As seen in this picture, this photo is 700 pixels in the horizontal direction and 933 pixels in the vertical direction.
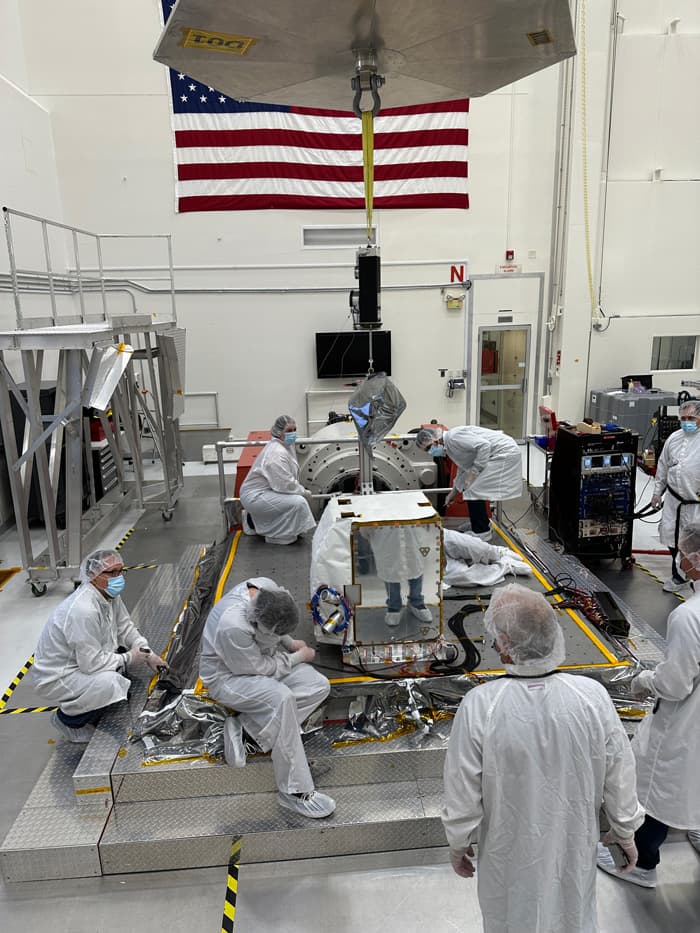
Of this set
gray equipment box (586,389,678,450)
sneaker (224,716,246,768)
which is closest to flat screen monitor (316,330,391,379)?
gray equipment box (586,389,678,450)

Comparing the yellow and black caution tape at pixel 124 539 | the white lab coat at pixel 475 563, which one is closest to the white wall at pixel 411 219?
the yellow and black caution tape at pixel 124 539

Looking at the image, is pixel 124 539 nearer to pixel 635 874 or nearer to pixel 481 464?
pixel 481 464

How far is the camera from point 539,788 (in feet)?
6.71

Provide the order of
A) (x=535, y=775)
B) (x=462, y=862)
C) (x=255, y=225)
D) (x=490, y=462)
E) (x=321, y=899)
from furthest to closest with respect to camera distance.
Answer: (x=255, y=225) → (x=490, y=462) → (x=321, y=899) → (x=462, y=862) → (x=535, y=775)

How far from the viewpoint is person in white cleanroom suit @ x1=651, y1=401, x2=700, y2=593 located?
5.78 meters

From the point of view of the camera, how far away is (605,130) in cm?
1003

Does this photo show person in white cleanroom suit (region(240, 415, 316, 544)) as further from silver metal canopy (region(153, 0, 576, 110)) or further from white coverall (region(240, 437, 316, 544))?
silver metal canopy (region(153, 0, 576, 110))

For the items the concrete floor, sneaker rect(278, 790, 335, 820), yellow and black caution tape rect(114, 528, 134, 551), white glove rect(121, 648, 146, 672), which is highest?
white glove rect(121, 648, 146, 672)

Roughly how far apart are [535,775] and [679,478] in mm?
4608

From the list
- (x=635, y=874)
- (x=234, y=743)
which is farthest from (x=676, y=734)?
(x=234, y=743)

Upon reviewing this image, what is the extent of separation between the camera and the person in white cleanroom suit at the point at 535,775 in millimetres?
2020

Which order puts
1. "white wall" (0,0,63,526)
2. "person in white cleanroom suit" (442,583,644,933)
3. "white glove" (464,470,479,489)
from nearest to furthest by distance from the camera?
"person in white cleanroom suit" (442,583,644,933) → "white glove" (464,470,479,489) → "white wall" (0,0,63,526)

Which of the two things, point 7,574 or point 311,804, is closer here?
point 311,804

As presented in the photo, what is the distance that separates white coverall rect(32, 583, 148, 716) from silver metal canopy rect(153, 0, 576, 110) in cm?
310
